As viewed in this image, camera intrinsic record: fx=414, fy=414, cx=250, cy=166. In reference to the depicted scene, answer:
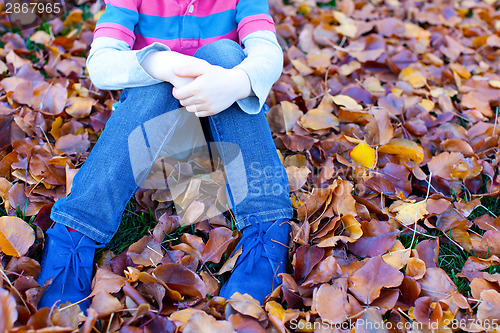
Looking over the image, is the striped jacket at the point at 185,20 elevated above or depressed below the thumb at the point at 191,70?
above

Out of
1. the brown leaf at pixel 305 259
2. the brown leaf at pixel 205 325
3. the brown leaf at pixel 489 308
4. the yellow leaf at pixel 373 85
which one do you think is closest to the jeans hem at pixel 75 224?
the brown leaf at pixel 205 325

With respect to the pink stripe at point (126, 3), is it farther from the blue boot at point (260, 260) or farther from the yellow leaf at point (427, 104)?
the yellow leaf at point (427, 104)

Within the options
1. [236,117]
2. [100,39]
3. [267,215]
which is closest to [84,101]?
[100,39]

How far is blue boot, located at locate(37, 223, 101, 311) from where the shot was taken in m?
0.75

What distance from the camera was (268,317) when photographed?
2.37ft

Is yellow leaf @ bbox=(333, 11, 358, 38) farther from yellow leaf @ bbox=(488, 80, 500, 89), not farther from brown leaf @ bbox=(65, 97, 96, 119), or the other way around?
brown leaf @ bbox=(65, 97, 96, 119)

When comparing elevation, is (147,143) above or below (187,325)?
above

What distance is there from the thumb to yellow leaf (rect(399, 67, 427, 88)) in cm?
82

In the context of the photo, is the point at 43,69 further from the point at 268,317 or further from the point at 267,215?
the point at 268,317

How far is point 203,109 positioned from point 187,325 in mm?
415

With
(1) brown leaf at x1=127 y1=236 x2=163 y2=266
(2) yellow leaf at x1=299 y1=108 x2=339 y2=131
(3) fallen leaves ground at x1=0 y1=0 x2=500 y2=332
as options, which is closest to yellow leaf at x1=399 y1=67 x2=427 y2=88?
(3) fallen leaves ground at x1=0 y1=0 x2=500 y2=332

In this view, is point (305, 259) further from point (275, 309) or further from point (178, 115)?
point (178, 115)

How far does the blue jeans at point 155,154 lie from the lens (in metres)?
0.80

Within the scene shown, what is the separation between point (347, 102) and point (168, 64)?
589mm
